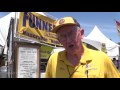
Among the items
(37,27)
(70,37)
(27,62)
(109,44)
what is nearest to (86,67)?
(70,37)

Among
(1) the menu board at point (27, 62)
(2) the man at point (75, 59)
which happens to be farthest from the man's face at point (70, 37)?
(1) the menu board at point (27, 62)

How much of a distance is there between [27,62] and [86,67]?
1.07 m

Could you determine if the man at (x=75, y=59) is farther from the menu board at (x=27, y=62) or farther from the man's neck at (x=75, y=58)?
the menu board at (x=27, y=62)

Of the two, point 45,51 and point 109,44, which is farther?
point 109,44

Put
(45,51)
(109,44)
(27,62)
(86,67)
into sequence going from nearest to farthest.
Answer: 1. (86,67)
2. (27,62)
3. (45,51)
4. (109,44)

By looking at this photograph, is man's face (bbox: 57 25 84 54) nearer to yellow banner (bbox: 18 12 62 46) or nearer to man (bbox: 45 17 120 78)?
man (bbox: 45 17 120 78)

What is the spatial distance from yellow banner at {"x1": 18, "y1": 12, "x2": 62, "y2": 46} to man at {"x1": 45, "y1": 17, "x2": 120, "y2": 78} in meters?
1.59

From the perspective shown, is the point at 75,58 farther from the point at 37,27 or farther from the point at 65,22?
the point at 37,27

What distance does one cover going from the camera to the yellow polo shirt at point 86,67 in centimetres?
157

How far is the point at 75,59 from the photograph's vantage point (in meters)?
1.65

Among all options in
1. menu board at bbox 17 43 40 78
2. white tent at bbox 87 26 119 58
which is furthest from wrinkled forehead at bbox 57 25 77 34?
white tent at bbox 87 26 119 58

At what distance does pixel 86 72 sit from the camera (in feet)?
5.13
